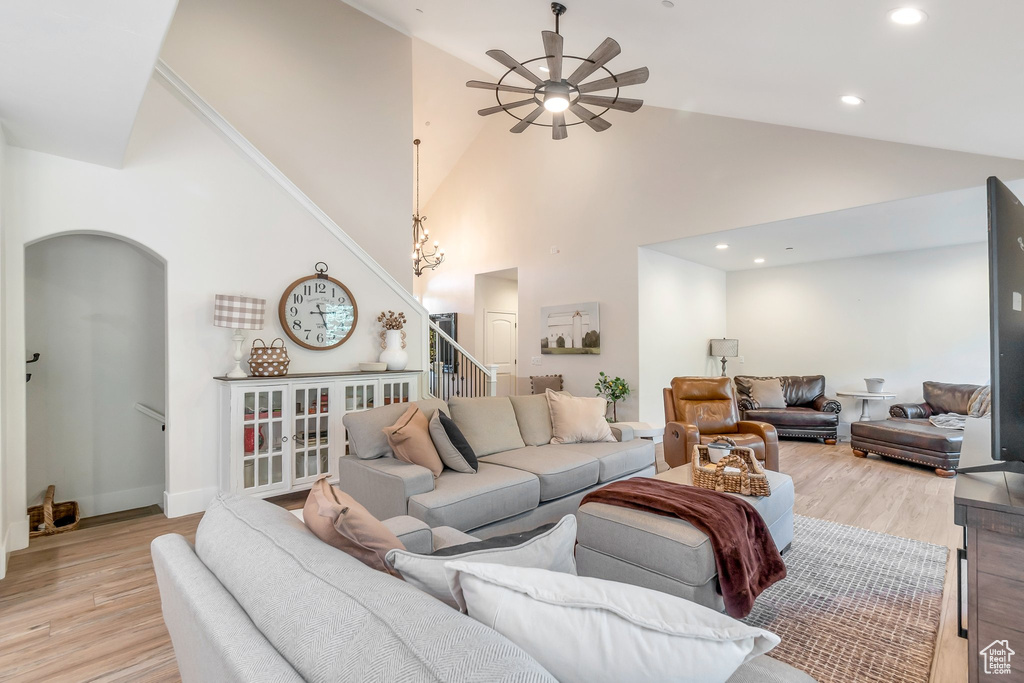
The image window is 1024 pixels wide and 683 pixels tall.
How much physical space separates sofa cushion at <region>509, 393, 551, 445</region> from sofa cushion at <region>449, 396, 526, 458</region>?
0.07 metres

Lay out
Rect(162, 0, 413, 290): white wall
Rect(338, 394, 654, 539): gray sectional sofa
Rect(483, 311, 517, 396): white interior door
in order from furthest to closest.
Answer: Rect(483, 311, 517, 396): white interior door
Rect(162, 0, 413, 290): white wall
Rect(338, 394, 654, 539): gray sectional sofa

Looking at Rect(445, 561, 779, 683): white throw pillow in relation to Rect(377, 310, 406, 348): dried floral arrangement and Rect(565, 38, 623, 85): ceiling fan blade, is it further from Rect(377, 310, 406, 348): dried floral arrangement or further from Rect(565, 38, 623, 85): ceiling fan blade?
Rect(377, 310, 406, 348): dried floral arrangement

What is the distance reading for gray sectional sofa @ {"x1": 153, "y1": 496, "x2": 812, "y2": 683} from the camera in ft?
2.19

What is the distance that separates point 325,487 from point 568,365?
19.9 feet

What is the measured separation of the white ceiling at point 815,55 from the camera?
240 centimetres

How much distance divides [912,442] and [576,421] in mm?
3671

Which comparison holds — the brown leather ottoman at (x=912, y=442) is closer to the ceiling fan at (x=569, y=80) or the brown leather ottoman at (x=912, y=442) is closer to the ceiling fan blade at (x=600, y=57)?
the ceiling fan at (x=569, y=80)

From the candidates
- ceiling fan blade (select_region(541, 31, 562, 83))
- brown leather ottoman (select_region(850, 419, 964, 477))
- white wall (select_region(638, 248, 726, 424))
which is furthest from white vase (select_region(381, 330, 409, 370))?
brown leather ottoman (select_region(850, 419, 964, 477))

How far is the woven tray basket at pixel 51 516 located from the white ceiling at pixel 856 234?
6168mm

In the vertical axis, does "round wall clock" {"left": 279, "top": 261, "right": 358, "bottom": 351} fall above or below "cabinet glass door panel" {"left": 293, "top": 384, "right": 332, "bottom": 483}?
above

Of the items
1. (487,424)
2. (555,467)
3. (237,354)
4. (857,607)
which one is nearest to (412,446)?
(487,424)

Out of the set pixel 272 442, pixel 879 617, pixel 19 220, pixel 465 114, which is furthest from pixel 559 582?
pixel 465 114

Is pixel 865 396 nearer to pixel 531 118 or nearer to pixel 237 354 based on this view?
pixel 531 118

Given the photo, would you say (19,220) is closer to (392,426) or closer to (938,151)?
(392,426)
